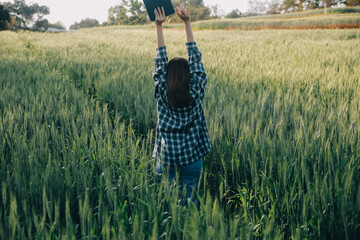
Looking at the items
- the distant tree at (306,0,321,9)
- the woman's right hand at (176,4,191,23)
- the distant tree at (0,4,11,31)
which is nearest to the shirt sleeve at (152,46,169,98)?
the woman's right hand at (176,4,191,23)

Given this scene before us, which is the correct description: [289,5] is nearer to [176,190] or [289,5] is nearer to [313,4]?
[313,4]

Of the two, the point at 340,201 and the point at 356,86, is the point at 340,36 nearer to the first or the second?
the point at 356,86

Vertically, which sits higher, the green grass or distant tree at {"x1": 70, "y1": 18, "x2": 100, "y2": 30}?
distant tree at {"x1": 70, "y1": 18, "x2": 100, "y2": 30}

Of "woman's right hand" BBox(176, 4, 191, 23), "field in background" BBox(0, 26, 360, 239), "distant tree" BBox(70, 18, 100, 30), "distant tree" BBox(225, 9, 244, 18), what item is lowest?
"field in background" BBox(0, 26, 360, 239)

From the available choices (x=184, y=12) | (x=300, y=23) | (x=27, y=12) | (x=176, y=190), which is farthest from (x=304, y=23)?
(x=27, y=12)

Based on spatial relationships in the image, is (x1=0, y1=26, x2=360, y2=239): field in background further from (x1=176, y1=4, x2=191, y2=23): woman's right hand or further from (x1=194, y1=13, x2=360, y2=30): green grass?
(x1=194, y1=13, x2=360, y2=30): green grass

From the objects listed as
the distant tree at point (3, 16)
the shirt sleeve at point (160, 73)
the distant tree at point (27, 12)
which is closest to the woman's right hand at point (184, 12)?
the shirt sleeve at point (160, 73)

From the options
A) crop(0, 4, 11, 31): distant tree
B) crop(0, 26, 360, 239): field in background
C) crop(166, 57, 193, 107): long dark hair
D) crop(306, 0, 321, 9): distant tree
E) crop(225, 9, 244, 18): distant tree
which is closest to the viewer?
crop(0, 26, 360, 239): field in background

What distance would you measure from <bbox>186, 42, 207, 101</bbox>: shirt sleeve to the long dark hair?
0.24 feet

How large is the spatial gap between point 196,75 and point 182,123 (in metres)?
0.26

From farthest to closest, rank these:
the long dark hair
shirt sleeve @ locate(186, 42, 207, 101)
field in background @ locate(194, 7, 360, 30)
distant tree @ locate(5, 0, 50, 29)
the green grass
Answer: distant tree @ locate(5, 0, 50, 29)
field in background @ locate(194, 7, 360, 30)
the green grass
shirt sleeve @ locate(186, 42, 207, 101)
the long dark hair

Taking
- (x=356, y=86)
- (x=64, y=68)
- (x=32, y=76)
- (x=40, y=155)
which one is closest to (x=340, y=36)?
(x=356, y=86)

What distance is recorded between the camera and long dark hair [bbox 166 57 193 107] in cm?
117

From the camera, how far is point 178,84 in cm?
117
